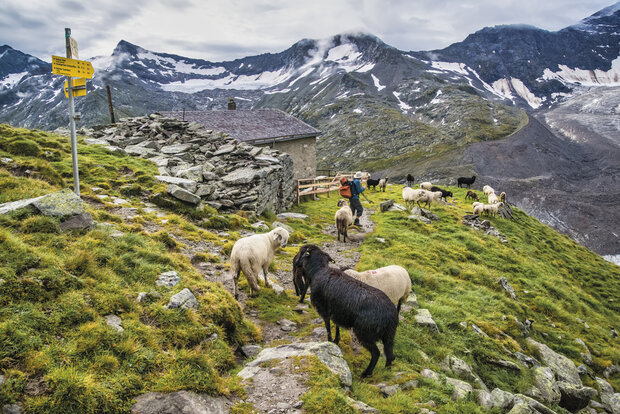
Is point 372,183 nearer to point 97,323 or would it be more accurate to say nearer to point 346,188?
point 346,188

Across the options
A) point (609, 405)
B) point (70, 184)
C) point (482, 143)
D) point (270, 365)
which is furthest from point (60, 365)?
point (482, 143)

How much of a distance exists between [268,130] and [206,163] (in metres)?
16.8

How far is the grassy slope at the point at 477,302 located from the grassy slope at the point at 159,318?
57 millimetres

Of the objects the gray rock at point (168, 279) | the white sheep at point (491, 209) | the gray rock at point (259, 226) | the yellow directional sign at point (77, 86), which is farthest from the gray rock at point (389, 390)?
the white sheep at point (491, 209)

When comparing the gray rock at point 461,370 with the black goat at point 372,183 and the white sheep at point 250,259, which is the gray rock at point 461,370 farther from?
the black goat at point 372,183

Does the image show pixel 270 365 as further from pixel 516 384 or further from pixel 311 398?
pixel 516 384

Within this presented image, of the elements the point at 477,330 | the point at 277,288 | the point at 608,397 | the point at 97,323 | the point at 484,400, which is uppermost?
the point at 97,323

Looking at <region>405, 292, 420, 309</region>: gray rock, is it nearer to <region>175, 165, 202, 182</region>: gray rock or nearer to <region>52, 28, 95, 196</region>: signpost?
<region>52, 28, 95, 196</region>: signpost

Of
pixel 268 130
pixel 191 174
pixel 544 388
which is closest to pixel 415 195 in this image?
pixel 268 130

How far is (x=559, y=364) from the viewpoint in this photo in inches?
421

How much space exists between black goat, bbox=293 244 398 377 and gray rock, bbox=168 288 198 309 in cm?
282

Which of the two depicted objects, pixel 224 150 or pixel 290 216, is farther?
pixel 224 150

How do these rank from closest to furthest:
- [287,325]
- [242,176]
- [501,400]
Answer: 1. [501,400]
2. [287,325]
3. [242,176]

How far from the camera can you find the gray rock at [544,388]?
872 centimetres
